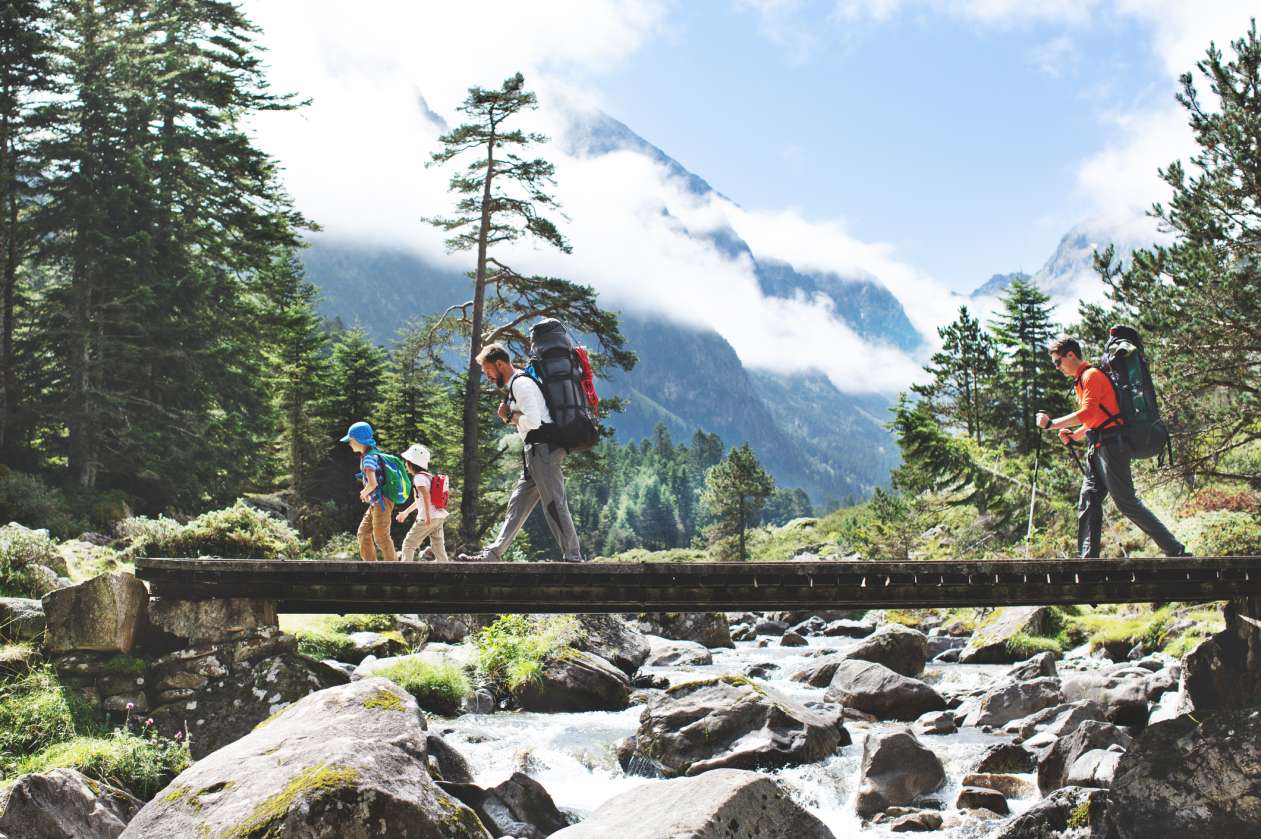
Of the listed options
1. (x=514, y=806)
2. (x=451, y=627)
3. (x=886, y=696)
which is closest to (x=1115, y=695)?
(x=886, y=696)

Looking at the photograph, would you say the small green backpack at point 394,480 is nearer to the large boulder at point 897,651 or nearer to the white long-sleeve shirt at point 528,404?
the white long-sleeve shirt at point 528,404

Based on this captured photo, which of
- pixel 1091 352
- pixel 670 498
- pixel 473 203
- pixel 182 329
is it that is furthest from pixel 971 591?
pixel 670 498

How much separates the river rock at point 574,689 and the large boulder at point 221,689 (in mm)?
7284

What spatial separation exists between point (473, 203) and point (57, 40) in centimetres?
1520

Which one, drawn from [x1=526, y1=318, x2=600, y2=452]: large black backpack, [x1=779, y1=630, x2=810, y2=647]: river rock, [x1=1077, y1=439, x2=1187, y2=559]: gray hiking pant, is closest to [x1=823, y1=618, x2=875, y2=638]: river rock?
[x1=779, y1=630, x2=810, y2=647]: river rock

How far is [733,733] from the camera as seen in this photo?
13.6 m

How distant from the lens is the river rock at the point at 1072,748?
11.5 m

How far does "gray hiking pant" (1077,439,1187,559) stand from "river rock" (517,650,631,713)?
941 cm

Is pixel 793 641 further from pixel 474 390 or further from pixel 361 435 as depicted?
pixel 361 435

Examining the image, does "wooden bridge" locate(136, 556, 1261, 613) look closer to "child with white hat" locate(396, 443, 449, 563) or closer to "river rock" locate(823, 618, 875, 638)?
"child with white hat" locate(396, 443, 449, 563)

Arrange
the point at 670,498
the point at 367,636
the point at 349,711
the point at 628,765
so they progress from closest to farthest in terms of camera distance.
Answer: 1. the point at 349,711
2. the point at 628,765
3. the point at 367,636
4. the point at 670,498

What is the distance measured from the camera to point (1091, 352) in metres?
25.1

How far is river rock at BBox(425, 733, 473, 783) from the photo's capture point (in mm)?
9828

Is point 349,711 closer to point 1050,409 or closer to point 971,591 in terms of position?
point 971,591
